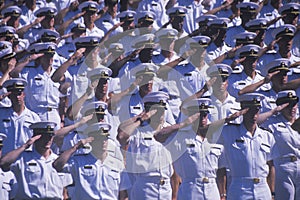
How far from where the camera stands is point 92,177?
380 inches

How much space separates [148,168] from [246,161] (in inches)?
40.9

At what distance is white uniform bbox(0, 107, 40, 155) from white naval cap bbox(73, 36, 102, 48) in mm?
1331

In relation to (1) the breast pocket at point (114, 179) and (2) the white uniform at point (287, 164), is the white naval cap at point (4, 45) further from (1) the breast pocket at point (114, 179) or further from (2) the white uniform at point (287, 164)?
(2) the white uniform at point (287, 164)

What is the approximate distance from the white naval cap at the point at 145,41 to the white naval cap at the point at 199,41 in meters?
0.47

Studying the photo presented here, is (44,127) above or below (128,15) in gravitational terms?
below

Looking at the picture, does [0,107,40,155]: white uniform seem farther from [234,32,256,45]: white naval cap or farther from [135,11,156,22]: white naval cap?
[234,32,256,45]: white naval cap

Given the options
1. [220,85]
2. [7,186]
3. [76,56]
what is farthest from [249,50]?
[7,186]

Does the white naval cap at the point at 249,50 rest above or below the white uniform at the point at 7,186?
above

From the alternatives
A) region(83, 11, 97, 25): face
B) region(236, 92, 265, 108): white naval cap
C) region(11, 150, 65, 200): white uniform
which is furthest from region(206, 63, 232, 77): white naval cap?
region(11, 150, 65, 200): white uniform

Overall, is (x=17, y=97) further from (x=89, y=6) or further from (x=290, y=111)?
(x=290, y=111)

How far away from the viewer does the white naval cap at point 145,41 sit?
37.3ft

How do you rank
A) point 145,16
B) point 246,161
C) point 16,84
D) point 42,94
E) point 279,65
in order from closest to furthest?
1. point 246,161
2. point 16,84
3. point 42,94
4. point 279,65
5. point 145,16

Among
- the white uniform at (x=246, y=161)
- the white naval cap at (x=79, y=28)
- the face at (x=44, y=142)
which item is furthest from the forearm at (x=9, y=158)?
the white naval cap at (x=79, y=28)

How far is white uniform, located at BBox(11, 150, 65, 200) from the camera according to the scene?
9.48 meters
